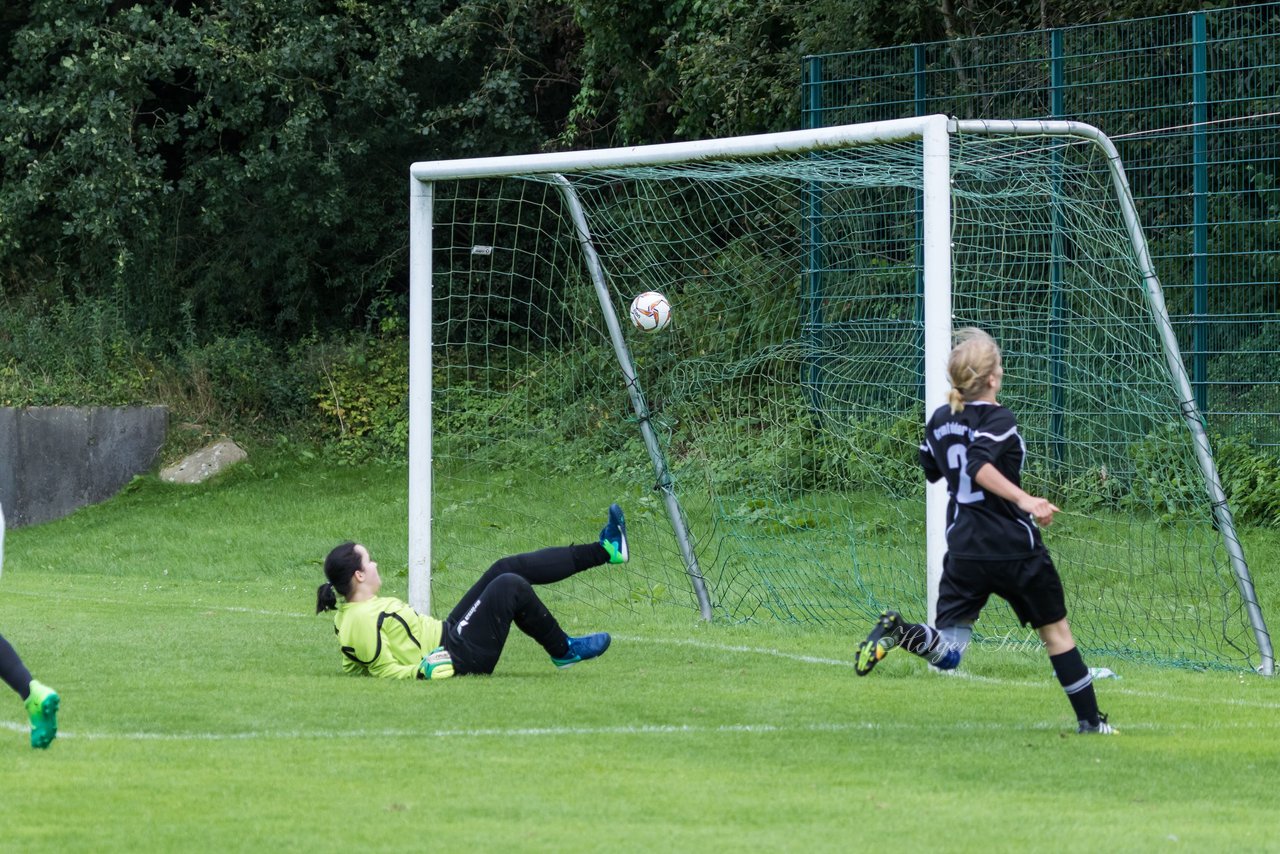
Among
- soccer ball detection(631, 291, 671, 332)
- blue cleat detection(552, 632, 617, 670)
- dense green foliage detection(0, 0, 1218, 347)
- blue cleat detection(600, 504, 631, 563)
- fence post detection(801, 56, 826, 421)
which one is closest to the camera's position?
blue cleat detection(552, 632, 617, 670)

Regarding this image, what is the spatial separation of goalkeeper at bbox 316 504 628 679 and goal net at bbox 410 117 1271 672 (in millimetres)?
2045

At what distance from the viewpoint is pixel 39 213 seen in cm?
2323

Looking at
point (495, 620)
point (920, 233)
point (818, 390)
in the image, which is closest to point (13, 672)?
point (495, 620)

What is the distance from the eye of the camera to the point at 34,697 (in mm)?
6004

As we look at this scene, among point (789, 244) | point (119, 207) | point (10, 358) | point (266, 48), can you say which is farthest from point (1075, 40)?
point (10, 358)

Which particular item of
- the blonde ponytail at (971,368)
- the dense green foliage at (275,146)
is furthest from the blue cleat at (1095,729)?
the dense green foliage at (275,146)

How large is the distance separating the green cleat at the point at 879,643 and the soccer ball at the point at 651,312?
170 inches

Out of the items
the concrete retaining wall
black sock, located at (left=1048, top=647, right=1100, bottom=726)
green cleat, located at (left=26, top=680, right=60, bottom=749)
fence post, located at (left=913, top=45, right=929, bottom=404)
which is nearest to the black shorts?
black sock, located at (left=1048, top=647, right=1100, bottom=726)

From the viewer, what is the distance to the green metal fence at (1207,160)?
43.0 feet

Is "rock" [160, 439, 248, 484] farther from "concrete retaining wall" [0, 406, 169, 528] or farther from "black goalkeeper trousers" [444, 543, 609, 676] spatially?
"black goalkeeper trousers" [444, 543, 609, 676]

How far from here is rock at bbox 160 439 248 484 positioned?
20734mm

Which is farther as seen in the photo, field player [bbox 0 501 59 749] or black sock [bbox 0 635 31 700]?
black sock [bbox 0 635 31 700]

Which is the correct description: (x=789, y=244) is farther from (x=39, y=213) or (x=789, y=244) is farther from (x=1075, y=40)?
(x=39, y=213)

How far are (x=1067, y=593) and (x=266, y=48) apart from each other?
13.2m
